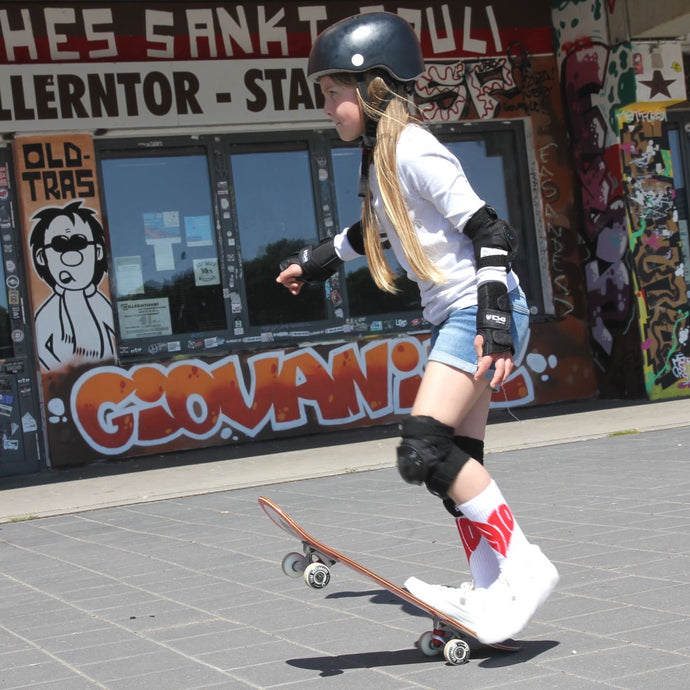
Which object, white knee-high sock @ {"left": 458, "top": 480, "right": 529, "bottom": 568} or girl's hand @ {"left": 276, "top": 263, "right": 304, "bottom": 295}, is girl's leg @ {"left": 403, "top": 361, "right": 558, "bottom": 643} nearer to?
white knee-high sock @ {"left": 458, "top": 480, "right": 529, "bottom": 568}

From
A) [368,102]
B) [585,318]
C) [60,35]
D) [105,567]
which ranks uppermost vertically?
[60,35]

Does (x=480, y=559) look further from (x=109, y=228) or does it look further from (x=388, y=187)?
(x=109, y=228)

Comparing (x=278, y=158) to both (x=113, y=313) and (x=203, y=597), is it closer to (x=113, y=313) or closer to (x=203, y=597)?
(x=113, y=313)

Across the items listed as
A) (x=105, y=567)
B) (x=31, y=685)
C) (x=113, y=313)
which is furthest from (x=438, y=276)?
(x=113, y=313)

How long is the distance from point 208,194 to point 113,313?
1569 millimetres

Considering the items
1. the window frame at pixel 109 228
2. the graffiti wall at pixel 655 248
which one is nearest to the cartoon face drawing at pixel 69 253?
the window frame at pixel 109 228

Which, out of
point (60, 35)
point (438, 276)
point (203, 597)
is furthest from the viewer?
point (60, 35)

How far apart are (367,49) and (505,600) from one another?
178 centimetres

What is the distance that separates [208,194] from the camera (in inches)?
452

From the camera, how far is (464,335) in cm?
355

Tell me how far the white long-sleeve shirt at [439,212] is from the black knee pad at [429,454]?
0.40 meters

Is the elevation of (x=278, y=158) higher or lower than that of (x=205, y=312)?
higher

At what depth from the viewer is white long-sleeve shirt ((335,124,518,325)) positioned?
354 centimetres

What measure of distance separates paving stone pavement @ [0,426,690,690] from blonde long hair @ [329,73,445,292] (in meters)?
1.25
